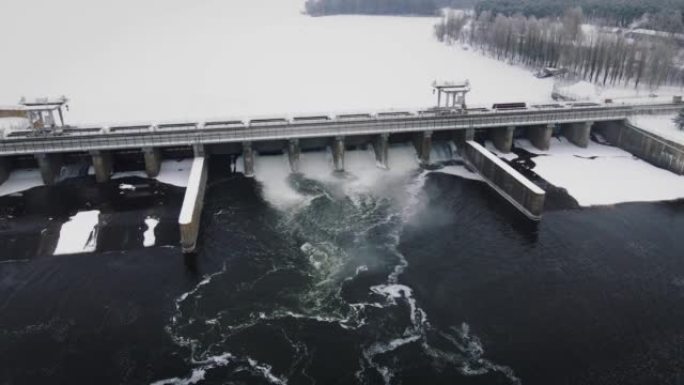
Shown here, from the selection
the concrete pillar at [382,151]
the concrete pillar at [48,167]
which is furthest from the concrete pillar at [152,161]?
the concrete pillar at [382,151]

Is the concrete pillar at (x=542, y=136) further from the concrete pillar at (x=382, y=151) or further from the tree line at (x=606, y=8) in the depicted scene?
the tree line at (x=606, y=8)

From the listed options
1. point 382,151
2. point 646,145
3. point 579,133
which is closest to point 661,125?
point 646,145

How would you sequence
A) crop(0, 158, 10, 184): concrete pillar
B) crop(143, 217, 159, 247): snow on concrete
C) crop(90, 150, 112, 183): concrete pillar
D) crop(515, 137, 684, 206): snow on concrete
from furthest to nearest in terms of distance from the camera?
1. crop(90, 150, 112, 183): concrete pillar
2. crop(0, 158, 10, 184): concrete pillar
3. crop(515, 137, 684, 206): snow on concrete
4. crop(143, 217, 159, 247): snow on concrete

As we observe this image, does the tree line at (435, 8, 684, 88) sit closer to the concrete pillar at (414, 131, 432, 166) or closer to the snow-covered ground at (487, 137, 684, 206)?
the snow-covered ground at (487, 137, 684, 206)

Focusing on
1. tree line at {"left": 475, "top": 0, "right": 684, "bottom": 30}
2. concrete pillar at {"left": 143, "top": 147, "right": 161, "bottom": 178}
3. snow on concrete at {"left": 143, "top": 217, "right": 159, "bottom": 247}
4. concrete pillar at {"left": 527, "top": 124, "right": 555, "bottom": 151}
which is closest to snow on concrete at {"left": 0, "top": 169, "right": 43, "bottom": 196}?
concrete pillar at {"left": 143, "top": 147, "right": 161, "bottom": 178}

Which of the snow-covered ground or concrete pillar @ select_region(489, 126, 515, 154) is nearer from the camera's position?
the snow-covered ground
